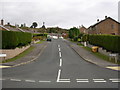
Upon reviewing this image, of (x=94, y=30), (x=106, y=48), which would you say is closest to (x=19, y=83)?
(x=106, y=48)

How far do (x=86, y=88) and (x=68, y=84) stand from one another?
1378 millimetres

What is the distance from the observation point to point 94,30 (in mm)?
66125

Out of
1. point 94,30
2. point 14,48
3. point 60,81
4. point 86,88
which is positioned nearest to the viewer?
point 86,88

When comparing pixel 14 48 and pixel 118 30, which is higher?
pixel 118 30

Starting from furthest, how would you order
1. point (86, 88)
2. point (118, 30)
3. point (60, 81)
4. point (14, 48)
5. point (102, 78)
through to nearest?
point (118, 30) < point (14, 48) < point (102, 78) < point (60, 81) < point (86, 88)

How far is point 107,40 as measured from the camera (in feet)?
88.0

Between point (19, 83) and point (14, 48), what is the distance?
14778 millimetres

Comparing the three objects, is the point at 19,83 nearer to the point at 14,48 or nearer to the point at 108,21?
the point at 14,48

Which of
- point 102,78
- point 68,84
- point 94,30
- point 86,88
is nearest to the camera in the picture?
point 86,88

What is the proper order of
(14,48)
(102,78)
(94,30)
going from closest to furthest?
(102,78)
(14,48)
(94,30)

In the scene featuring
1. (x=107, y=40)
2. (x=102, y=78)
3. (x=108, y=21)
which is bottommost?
(x=102, y=78)

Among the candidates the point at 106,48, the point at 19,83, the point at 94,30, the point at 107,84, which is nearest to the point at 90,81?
the point at 107,84

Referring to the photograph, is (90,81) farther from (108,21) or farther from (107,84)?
(108,21)

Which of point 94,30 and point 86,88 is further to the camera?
point 94,30
